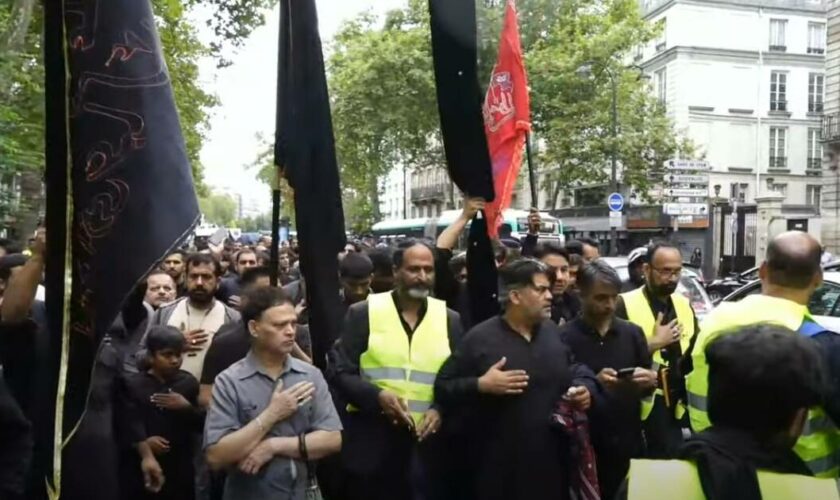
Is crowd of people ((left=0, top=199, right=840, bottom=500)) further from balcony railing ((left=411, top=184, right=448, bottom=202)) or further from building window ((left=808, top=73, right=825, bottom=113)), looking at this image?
balcony railing ((left=411, top=184, right=448, bottom=202))

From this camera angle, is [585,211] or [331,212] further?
[585,211]

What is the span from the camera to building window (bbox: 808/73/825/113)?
4659 centimetres

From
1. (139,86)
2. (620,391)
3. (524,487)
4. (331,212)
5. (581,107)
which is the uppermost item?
(581,107)

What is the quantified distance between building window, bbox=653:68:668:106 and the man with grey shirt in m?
43.7

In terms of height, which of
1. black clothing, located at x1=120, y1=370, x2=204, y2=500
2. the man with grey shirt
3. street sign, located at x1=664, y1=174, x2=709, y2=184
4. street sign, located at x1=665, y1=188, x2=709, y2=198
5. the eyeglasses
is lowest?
black clothing, located at x1=120, y1=370, x2=204, y2=500

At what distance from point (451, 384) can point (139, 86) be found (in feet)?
6.99

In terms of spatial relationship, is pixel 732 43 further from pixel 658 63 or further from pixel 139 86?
pixel 139 86

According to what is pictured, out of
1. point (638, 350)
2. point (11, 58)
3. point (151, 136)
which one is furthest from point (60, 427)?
point (11, 58)

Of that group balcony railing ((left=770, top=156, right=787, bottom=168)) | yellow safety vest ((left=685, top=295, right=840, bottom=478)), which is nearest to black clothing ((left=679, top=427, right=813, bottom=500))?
yellow safety vest ((left=685, top=295, right=840, bottom=478))

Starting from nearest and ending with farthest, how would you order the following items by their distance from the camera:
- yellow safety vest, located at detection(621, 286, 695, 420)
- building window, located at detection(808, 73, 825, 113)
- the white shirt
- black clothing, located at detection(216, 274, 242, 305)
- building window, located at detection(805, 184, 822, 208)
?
yellow safety vest, located at detection(621, 286, 695, 420) → the white shirt → black clothing, located at detection(216, 274, 242, 305) → building window, located at detection(805, 184, 822, 208) → building window, located at detection(808, 73, 825, 113)

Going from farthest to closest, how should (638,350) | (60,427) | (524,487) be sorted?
(638,350) → (524,487) → (60,427)

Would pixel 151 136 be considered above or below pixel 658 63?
below

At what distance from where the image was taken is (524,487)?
438cm

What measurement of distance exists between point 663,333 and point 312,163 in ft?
7.03
